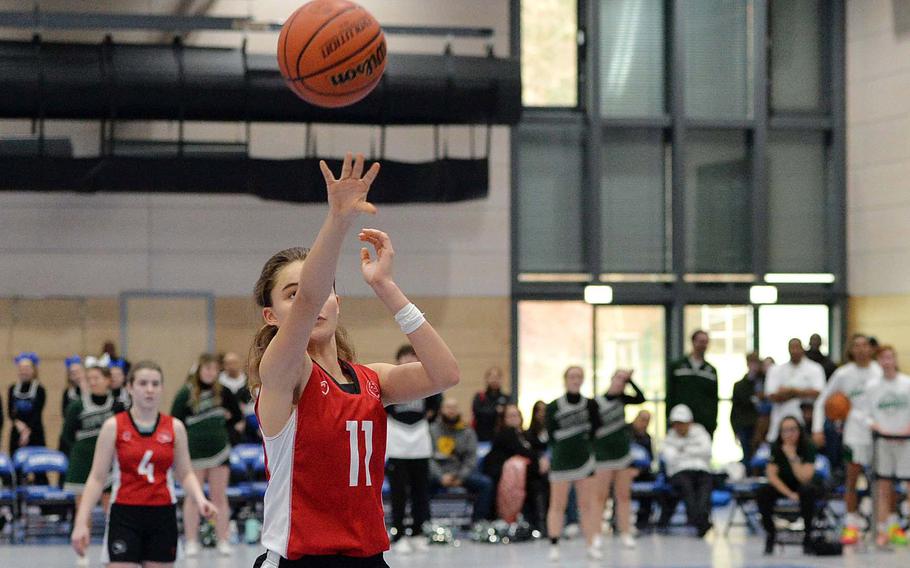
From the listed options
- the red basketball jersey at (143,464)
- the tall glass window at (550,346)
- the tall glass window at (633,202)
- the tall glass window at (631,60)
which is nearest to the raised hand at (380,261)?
the red basketball jersey at (143,464)

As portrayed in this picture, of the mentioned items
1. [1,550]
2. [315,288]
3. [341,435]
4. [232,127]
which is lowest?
[1,550]

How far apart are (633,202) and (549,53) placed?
257cm

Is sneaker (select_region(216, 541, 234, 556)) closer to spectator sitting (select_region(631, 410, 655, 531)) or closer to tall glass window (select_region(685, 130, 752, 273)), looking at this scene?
spectator sitting (select_region(631, 410, 655, 531))

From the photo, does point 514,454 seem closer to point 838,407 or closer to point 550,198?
point 838,407

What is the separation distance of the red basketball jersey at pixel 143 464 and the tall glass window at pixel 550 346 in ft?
40.2

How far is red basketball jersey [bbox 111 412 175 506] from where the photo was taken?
6.93 metres

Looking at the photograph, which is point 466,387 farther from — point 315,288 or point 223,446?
point 315,288

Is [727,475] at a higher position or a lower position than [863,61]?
lower

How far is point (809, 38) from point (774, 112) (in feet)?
4.37

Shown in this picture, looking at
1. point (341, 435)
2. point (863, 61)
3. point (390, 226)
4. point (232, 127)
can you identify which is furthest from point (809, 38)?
point (341, 435)

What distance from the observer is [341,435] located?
11.7 feet

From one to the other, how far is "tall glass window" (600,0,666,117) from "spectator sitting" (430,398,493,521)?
6.97 meters

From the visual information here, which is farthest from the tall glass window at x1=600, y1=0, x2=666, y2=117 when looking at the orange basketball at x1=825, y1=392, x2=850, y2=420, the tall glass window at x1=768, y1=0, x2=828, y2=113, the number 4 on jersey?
the number 4 on jersey

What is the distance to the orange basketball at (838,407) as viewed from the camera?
46.3 ft
